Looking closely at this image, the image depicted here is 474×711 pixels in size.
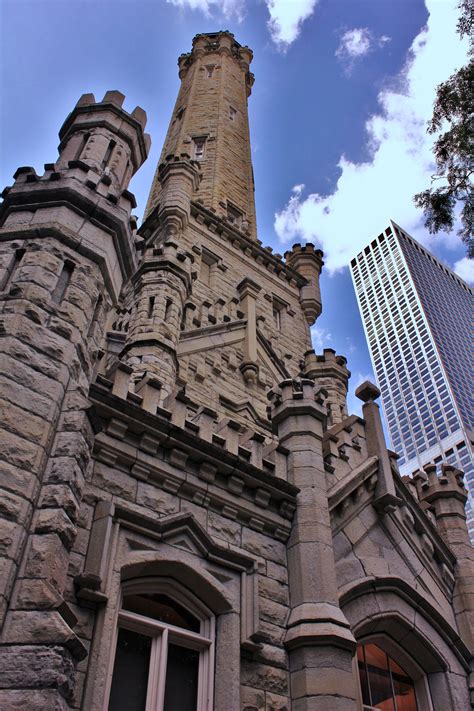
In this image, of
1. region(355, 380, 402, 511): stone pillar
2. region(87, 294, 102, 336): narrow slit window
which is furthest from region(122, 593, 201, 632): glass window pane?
region(355, 380, 402, 511): stone pillar

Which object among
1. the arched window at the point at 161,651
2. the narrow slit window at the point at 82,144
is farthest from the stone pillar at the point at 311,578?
the narrow slit window at the point at 82,144

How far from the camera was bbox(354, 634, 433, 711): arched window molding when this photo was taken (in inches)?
428

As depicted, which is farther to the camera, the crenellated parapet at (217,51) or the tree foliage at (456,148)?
the crenellated parapet at (217,51)

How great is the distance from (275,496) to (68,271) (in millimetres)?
4496

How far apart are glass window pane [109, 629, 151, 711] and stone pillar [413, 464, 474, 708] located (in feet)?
22.9

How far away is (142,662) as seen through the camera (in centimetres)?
775

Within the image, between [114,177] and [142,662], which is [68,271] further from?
[142,662]

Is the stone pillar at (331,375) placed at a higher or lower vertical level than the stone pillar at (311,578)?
higher

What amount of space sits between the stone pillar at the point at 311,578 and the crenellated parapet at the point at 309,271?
14.8 metres

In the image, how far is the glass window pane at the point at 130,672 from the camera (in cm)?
723

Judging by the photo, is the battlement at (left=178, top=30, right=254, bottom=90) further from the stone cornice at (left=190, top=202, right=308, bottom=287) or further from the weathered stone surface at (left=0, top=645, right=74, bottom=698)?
the weathered stone surface at (left=0, top=645, right=74, bottom=698)

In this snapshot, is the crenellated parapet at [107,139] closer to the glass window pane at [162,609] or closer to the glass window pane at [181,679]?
the glass window pane at [162,609]

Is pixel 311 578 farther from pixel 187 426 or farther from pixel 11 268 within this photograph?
pixel 11 268

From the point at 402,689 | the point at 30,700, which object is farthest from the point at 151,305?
the point at 30,700
